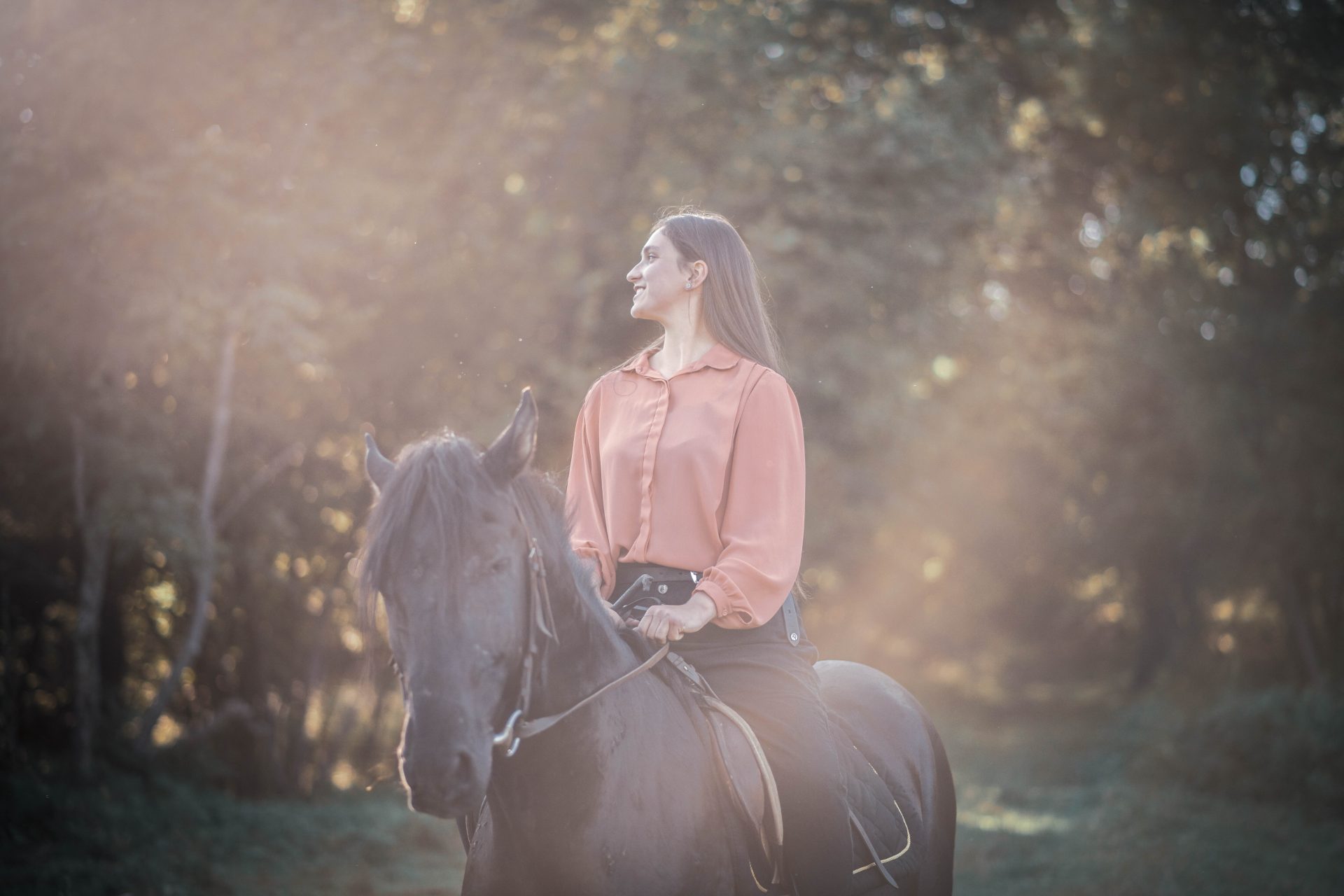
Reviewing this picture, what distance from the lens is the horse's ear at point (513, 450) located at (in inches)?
109

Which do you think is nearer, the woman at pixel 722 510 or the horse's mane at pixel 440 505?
the horse's mane at pixel 440 505

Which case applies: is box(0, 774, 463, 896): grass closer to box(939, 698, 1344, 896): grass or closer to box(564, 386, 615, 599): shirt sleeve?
box(939, 698, 1344, 896): grass

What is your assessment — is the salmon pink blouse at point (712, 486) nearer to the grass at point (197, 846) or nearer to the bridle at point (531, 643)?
the bridle at point (531, 643)

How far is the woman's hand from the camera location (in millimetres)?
3096

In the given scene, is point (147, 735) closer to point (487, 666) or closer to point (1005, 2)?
point (487, 666)

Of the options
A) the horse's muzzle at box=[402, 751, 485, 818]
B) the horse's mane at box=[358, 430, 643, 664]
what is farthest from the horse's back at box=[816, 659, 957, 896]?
the horse's muzzle at box=[402, 751, 485, 818]

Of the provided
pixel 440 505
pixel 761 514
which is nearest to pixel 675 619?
pixel 761 514

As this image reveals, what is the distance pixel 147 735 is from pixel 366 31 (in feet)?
23.4

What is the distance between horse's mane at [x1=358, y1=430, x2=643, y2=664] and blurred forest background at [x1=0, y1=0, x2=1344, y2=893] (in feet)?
0.73

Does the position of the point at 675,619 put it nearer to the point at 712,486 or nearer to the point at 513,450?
the point at 712,486

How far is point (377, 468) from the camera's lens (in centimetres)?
286

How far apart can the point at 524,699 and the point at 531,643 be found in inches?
5.2

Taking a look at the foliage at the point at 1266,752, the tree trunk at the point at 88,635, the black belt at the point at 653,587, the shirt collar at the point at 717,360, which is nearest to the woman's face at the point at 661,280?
the shirt collar at the point at 717,360

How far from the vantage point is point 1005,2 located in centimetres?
1612
